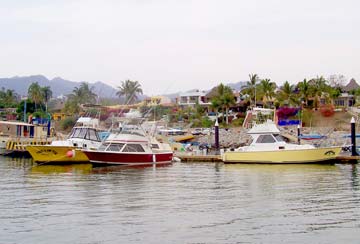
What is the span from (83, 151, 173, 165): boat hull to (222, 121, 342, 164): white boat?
5239 millimetres

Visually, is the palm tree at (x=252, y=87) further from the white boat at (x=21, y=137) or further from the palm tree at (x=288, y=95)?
the white boat at (x=21, y=137)

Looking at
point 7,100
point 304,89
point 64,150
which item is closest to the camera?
point 64,150

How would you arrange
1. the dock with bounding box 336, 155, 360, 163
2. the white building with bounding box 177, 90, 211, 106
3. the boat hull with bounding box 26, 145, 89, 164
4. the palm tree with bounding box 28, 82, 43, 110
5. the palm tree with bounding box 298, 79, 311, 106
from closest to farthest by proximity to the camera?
the dock with bounding box 336, 155, 360, 163 < the boat hull with bounding box 26, 145, 89, 164 < the palm tree with bounding box 298, 79, 311, 106 < the white building with bounding box 177, 90, 211, 106 < the palm tree with bounding box 28, 82, 43, 110

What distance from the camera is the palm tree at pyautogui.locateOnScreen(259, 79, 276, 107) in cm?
8381

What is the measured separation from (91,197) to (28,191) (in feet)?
12.5

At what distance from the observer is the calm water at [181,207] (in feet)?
51.5

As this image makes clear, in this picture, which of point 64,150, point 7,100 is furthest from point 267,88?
point 7,100

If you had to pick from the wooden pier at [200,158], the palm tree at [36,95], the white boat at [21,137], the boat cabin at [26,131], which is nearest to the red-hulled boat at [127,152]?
the wooden pier at [200,158]

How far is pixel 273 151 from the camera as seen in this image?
39.7 m

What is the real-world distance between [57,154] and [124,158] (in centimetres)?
542

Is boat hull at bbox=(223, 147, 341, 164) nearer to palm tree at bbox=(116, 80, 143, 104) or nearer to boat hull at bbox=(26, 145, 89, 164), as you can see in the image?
boat hull at bbox=(26, 145, 89, 164)

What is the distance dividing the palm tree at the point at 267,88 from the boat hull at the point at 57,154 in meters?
47.2

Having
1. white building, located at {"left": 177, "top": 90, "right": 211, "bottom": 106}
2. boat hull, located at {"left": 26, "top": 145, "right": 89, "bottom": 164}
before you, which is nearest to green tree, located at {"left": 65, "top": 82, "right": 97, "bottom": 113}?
white building, located at {"left": 177, "top": 90, "right": 211, "bottom": 106}

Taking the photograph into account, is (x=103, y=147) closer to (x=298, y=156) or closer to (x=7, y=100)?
(x=298, y=156)
